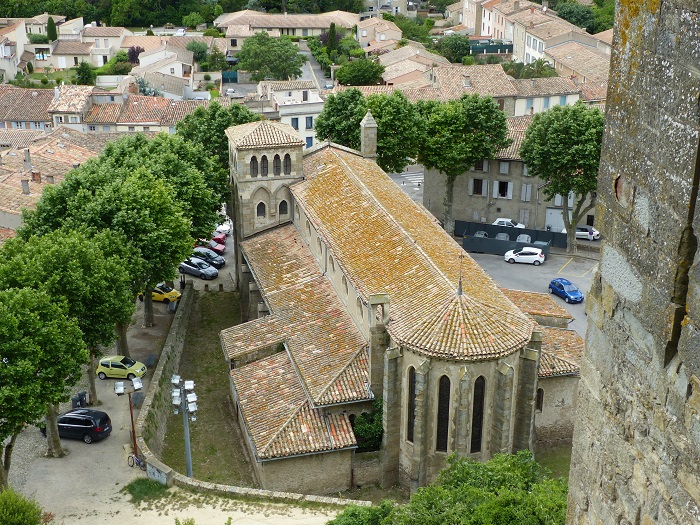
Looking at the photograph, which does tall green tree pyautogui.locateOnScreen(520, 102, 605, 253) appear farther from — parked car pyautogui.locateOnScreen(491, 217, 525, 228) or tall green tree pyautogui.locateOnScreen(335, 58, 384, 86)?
tall green tree pyautogui.locateOnScreen(335, 58, 384, 86)

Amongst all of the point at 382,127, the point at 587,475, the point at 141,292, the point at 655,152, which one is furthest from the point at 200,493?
the point at 382,127

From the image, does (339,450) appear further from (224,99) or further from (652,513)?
(224,99)

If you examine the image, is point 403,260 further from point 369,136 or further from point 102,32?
point 102,32

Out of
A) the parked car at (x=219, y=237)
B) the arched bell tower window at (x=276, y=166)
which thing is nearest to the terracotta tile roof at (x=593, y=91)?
the parked car at (x=219, y=237)

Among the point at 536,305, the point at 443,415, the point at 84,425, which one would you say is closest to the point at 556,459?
the point at 443,415

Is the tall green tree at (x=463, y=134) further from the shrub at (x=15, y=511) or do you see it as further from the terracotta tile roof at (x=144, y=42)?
the terracotta tile roof at (x=144, y=42)

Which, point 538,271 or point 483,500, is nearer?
point 483,500
